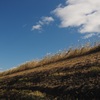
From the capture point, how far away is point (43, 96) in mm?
14117

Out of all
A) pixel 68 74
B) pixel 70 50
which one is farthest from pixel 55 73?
pixel 70 50

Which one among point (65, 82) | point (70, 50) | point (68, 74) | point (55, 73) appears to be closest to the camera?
point (65, 82)

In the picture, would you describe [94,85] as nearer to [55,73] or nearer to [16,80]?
[55,73]

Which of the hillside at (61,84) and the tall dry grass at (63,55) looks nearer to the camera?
the hillside at (61,84)

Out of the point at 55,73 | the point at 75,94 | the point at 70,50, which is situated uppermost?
the point at 70,50

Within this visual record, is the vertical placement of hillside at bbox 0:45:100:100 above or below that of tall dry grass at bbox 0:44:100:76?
below

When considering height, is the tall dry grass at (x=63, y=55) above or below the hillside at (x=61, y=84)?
above

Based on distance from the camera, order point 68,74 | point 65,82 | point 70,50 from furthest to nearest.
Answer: point 70,50
point 68,74
point 65,82

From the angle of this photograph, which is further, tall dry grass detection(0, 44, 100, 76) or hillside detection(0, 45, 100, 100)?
tall dry grass detection(0, 44, 100, 76)

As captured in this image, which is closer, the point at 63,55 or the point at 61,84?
the point at 61,84

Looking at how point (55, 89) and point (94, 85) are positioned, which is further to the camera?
point (55, 89)

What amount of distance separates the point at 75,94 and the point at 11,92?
4.50 metres

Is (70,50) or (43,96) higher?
(70,50)

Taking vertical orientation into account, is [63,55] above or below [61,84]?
above
